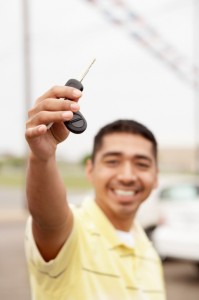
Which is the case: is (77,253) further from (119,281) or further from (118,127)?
(118,127)

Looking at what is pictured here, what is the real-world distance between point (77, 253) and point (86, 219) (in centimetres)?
25

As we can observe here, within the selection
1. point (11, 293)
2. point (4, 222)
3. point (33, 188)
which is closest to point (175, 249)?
point (11, 293)

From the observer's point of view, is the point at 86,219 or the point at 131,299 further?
the point at 86,219

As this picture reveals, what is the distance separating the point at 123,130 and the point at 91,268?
1.94 feet

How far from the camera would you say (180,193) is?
9055 mm

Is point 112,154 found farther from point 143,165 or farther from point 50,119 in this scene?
point 50,119

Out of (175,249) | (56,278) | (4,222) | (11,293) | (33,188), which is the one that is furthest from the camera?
(4,222)

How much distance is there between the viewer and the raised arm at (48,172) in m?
1.41

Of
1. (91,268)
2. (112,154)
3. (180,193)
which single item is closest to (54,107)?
(91,268)

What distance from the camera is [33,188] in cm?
167

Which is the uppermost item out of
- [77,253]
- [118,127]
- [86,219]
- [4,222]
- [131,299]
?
[4,222]

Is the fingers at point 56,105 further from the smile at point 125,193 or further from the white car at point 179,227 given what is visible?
the white car at point 179,227

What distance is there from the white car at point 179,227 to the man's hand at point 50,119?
6.20m

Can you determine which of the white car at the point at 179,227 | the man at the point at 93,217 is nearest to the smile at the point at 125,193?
the man at the point at 93,217
